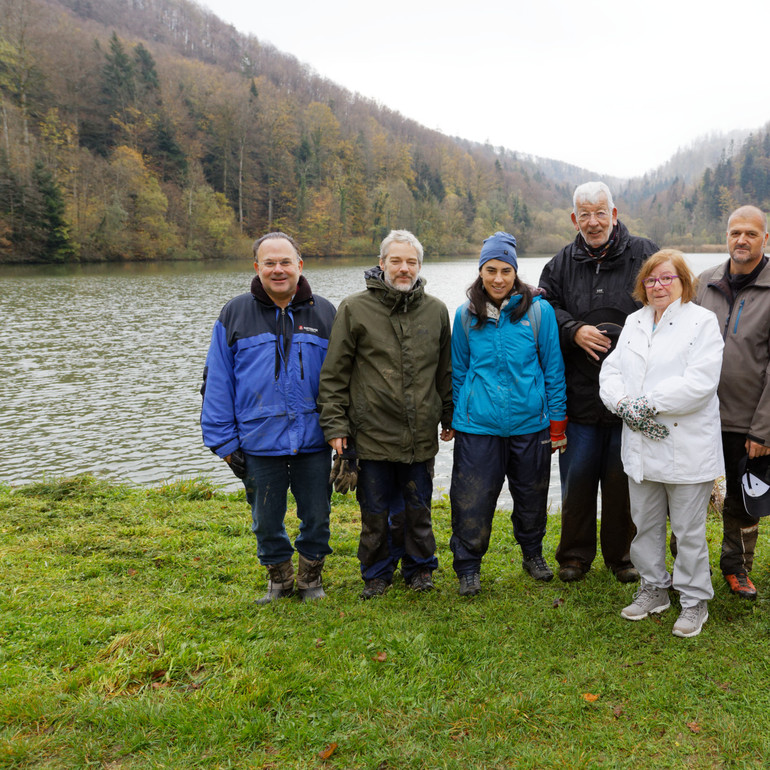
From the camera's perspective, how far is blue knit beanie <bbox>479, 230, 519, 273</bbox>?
404 cm

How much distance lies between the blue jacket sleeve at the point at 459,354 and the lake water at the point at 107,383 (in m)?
4.98

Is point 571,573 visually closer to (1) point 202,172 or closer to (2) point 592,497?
(2) point 592,497

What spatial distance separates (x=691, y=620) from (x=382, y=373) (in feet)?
8.77

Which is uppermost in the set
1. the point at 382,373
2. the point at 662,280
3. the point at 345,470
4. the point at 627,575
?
the point at 662,280

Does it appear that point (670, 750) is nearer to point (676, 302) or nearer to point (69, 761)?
point (676, 302)

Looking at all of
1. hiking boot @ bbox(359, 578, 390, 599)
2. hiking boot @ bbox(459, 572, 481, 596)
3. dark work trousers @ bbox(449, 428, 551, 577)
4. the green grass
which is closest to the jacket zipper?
dark work trousers @ bbox(449, 428, 551, 577)

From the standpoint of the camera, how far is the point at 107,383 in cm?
1598

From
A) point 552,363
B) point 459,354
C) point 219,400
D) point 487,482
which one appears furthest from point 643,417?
point 219,400

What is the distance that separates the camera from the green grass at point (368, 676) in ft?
9.02

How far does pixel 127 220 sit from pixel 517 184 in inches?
4729

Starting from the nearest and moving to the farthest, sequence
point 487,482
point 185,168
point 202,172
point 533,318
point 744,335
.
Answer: point 744,335, point 533,318, point 487,482, point 185,168, point 202,172

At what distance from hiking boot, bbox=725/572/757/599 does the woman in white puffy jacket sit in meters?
0.63

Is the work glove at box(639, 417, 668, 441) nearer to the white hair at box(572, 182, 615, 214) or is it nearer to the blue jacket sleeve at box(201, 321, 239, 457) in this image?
the white hair at box(572, 182, 615, 214)

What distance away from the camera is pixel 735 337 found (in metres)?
3.88
